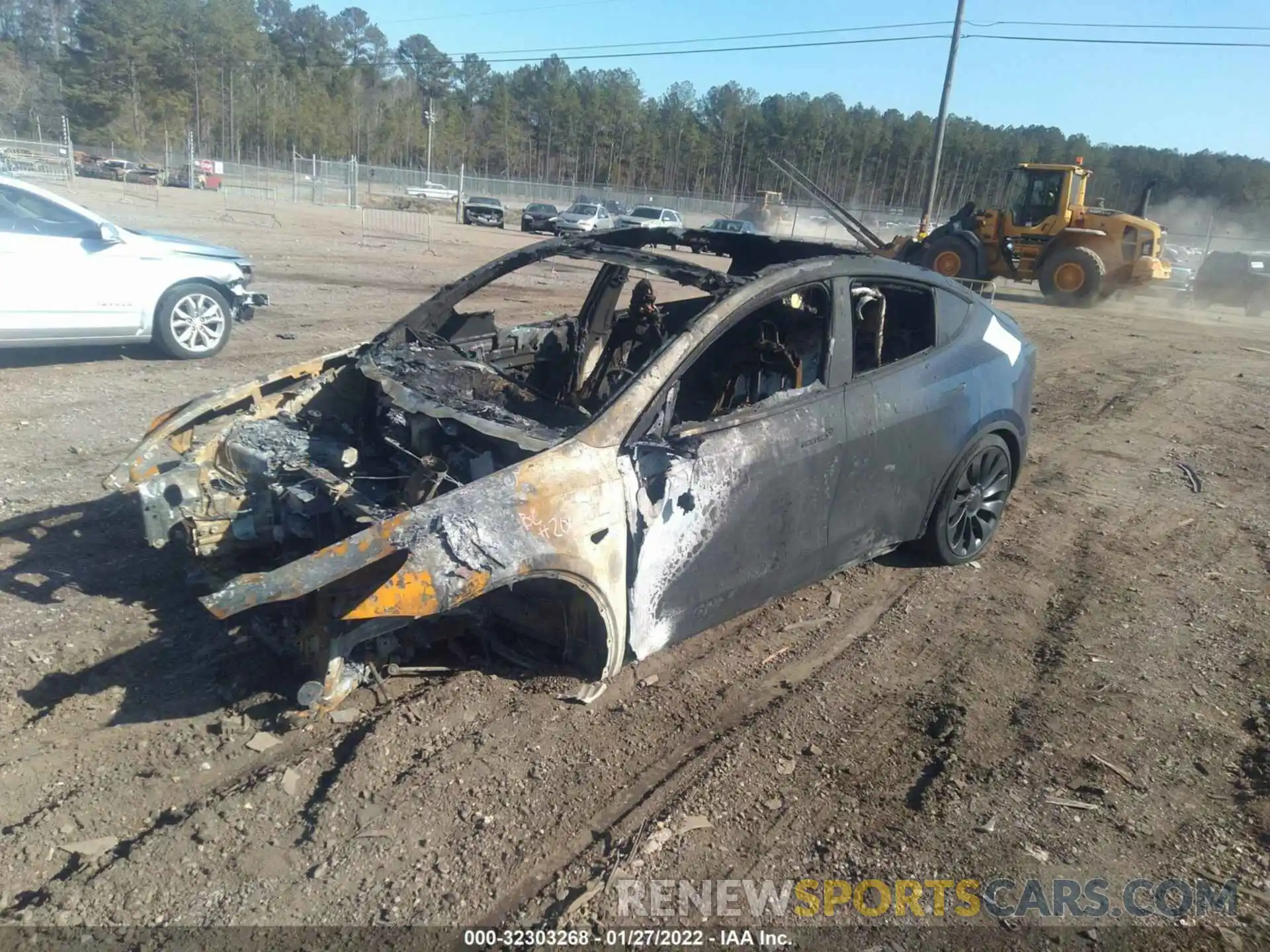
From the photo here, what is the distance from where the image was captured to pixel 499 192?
57.1 m

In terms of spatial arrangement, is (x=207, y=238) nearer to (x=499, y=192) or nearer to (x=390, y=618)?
(x=390, y=618)

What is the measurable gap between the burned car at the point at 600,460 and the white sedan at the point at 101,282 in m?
4.34

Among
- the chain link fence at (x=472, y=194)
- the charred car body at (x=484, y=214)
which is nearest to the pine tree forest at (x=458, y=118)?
the chain link fence at (x=472, y=194)

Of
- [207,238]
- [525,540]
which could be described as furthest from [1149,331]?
[207,238]

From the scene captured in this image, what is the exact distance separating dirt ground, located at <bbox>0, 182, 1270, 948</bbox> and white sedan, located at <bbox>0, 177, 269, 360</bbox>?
256cm

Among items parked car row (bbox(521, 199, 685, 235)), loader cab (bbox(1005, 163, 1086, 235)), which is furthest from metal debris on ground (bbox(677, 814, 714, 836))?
parked car row (bbox(521, 199, 685, 235))

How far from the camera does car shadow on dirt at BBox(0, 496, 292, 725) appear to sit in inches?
136

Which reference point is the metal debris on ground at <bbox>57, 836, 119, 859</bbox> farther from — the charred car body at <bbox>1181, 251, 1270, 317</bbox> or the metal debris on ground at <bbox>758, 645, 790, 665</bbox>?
the charred car body at <bbox>1181, 251, 1270, 317</bbox>

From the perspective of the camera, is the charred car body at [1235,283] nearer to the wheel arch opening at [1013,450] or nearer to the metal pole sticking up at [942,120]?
the metal pole sticking up at [942,120]

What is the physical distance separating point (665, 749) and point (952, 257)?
18765mm

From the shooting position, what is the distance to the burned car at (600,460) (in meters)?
3.13

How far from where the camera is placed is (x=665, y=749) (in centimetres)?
331

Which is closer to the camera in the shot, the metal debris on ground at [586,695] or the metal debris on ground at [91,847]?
the metal debris on ground at [91,847]

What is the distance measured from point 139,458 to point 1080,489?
6072 mm
